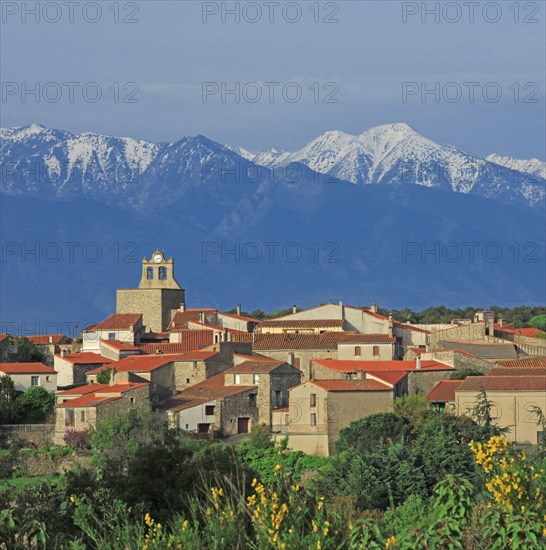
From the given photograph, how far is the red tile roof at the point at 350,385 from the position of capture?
48469 millimetres

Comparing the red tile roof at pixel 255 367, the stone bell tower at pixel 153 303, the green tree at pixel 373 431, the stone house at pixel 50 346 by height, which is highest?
the stone bell tower at pixel 153 303

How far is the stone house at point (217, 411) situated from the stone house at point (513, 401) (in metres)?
6.96

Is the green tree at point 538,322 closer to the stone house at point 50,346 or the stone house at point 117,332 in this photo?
the stone house at point 117,332

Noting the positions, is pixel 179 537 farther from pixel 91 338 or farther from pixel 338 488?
pixel 91 338

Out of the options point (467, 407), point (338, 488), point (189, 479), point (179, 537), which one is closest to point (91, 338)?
point (467, 407)

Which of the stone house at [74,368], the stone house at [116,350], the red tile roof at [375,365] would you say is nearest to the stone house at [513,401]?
the red tile roof at [375,365]

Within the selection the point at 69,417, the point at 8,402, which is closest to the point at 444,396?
the point at 69,417

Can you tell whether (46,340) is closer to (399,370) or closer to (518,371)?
(399,370)

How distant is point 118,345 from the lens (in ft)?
208

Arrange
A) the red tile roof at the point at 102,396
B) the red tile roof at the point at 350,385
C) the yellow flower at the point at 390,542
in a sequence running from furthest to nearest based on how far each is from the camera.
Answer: the red tile roof at the point at 102,396 → the red tile roof at the point at 350,385 → the yellow flower at the point at 390,542

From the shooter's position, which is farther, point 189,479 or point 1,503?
point 189,479

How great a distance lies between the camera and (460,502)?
53.9ft

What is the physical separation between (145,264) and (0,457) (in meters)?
30.1

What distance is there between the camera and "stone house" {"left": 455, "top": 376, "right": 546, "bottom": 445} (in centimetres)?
4581
